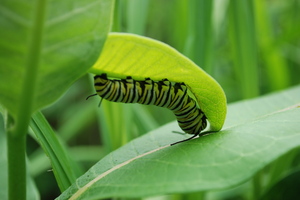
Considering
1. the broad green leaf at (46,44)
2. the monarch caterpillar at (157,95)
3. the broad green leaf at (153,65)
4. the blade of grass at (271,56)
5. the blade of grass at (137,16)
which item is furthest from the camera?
the blade of grass at (271,56)

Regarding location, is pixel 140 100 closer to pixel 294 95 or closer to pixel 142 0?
pixel 294 95

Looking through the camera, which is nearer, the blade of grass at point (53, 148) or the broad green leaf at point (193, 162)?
the broad green leaf at point (193, 162)

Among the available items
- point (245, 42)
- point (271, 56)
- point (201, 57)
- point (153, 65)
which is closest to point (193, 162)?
point (153, 65)

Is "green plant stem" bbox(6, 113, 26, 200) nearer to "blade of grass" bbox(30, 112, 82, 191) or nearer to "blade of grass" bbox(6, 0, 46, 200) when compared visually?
"blade of grass" bbox(6, 0, 46, 200)

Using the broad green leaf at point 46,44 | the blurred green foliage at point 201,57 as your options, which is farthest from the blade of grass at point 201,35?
the broad green leaf at point 46,44

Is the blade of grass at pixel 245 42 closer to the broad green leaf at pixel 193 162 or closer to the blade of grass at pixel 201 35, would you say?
the blade of grass at pixel 201 35

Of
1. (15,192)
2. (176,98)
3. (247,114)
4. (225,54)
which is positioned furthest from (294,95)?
(225,54)

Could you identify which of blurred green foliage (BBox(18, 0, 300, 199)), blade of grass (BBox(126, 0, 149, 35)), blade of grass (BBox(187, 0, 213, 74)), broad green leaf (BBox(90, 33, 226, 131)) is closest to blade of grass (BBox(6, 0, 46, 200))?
broad green leaf (BBox(90, 33, 226, 131))
